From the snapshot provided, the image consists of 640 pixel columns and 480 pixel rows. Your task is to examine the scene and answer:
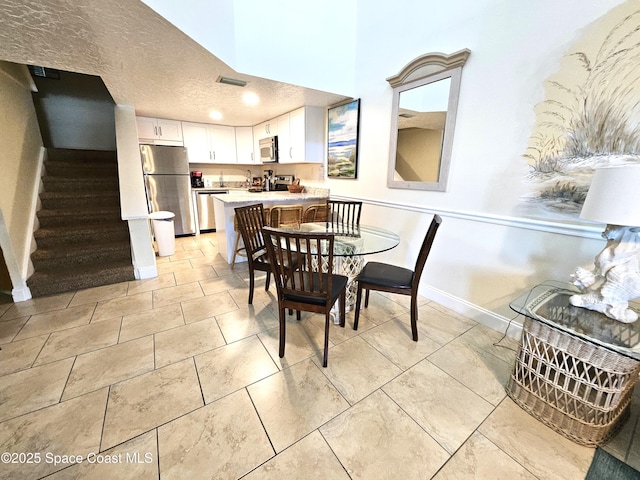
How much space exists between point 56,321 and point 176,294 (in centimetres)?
88

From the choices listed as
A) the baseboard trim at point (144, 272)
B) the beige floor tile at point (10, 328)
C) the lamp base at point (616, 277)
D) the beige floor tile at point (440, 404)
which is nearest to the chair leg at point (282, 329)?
the beige floor tile at point (440, 404)

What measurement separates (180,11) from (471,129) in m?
2.25

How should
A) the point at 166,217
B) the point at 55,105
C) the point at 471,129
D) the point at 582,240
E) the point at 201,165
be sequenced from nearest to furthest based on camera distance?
the point at 582,240, the point at 471,129, the point at 166,217, the point at 55,105, the point at 201,165

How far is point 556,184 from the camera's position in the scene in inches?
65.1

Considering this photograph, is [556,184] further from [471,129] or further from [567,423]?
[567,423]

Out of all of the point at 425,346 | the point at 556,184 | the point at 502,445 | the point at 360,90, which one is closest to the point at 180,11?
the point at 360,90

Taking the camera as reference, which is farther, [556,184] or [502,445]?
[556,184]

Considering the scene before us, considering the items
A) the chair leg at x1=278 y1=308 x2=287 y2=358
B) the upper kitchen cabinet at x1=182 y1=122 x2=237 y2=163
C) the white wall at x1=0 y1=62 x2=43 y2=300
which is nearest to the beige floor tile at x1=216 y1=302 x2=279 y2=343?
the chair leg at x1=278 y1=308 x2=287 y2=358

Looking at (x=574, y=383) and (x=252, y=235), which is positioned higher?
(x=252, y=235)

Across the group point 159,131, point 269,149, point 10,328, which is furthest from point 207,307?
point 159,131

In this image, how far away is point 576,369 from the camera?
118 centimetres

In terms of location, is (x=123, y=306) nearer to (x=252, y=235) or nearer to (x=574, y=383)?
(x=252, y=235)

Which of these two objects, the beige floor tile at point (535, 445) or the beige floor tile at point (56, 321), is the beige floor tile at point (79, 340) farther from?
the beige floor tile at point (535, 445)

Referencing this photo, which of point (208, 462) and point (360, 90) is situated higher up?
point (360, 90)
